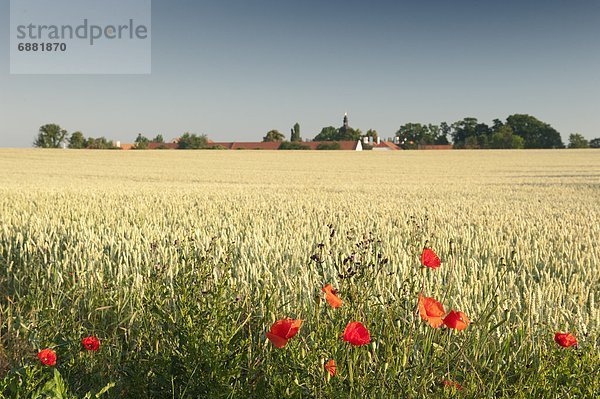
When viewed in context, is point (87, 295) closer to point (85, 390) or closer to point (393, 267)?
point (85, 390)

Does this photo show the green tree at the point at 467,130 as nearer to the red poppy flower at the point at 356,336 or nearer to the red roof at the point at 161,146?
the red roof at the point at 161,146

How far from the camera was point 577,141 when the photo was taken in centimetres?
9300

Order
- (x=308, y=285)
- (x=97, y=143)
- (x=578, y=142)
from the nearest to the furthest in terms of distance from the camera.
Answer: (x=308, y=285) < (x=97, y=143) < (x=578, y=142)

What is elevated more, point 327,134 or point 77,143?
point 327,134

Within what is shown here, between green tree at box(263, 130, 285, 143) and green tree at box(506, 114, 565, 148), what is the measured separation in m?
46.0

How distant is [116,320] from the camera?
10.1ft

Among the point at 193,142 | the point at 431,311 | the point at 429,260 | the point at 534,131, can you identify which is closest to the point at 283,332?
the point at 431,311

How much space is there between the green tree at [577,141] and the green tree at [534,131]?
211 centimetres

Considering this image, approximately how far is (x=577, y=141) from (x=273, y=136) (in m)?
57.8

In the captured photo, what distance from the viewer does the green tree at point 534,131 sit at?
314 feet

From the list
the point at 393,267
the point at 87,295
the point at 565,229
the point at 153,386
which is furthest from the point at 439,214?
the point at 153,386

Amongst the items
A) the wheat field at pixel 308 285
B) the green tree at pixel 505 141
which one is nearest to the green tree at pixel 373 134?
the green tree at pixel 505 141

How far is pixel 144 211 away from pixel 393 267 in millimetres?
4930

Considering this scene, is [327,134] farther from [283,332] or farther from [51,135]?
[283,332]
